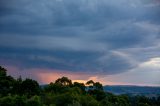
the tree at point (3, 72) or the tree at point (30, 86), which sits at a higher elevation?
the tree at point (3, 72)

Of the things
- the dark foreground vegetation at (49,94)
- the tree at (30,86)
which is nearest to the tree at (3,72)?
the dark foreground vegetation at (49,94)

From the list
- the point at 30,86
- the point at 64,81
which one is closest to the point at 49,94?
the point at 30,86

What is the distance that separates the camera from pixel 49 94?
97.5 m

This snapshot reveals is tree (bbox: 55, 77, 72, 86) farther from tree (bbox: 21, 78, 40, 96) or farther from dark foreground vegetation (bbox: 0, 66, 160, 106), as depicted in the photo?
tree (bbox: 21, 78, 40, 96)

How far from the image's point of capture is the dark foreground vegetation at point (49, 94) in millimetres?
81562

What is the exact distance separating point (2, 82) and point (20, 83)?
8762 millimetres

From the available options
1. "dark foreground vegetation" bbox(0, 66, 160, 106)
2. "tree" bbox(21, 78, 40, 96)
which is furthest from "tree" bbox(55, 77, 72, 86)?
"tree" bbox(21, 78, 40, 96)

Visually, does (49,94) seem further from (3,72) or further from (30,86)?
(3,72)

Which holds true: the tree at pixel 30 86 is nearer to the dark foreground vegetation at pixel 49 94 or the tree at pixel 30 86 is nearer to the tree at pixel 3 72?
the dark foreground vegetation at pixel 49 94

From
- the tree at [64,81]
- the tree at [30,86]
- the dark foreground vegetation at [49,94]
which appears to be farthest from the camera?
the tree at [64,81]

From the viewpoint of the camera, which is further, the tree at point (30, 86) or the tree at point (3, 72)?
the tree at point (3, 72)

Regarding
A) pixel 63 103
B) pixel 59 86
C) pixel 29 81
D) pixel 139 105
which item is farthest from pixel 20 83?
pixel 139 105

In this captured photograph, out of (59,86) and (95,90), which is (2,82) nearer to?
(59,86)

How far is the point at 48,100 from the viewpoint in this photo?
90.2 m
